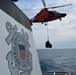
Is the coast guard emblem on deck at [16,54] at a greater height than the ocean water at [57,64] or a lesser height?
lesser

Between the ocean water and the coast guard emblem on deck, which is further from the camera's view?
the ocean water

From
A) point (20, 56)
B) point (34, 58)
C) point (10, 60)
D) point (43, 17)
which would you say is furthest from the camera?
point (43, 17)

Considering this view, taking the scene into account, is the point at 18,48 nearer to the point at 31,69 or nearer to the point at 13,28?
the point at 13,28

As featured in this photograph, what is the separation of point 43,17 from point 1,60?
54.8 ft

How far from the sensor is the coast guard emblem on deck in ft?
20.2

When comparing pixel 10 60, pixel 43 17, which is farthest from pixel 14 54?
pixel 43 17

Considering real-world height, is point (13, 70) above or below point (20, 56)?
below

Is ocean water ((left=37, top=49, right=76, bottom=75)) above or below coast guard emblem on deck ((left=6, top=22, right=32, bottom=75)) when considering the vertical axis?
above

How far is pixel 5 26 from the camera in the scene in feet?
20.6

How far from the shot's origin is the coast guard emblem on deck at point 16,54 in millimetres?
6162

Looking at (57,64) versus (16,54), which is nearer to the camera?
(16,54)

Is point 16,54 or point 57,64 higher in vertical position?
point 57,64

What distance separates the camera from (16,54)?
6625mm

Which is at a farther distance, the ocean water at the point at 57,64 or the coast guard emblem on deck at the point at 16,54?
the ocean water at the point at 57,64
